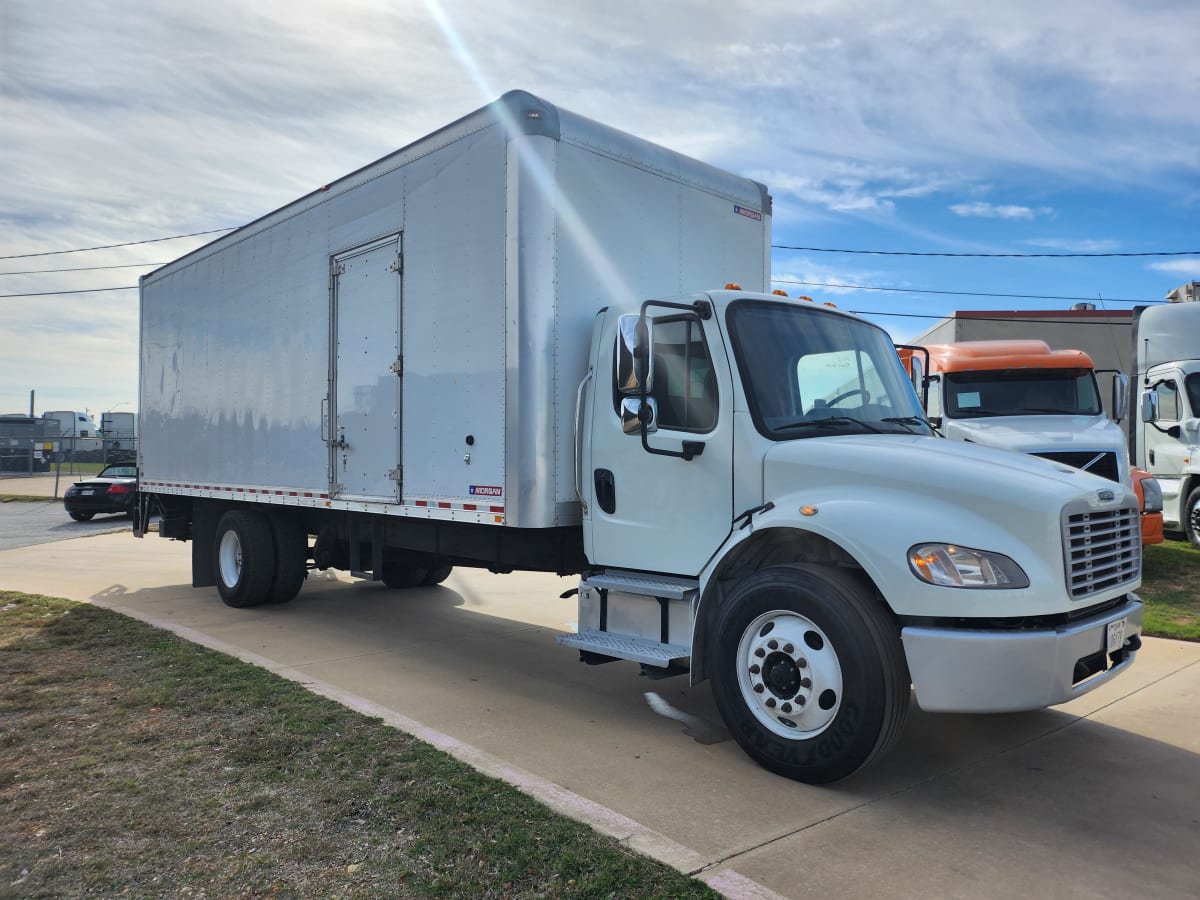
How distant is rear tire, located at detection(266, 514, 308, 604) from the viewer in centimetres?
904

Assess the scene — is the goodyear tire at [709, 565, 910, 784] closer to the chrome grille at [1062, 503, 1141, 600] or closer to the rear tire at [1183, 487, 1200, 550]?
the chrome grille at [1062, 503, 1141, 600]

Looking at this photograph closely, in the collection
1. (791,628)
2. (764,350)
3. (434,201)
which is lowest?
(791,628)

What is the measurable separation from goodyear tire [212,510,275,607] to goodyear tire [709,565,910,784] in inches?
235

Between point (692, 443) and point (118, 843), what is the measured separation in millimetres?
3223

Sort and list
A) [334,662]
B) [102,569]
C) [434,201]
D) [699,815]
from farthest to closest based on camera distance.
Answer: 1. [102,569]
2. [334,662]
3. [434,201]
4. [699,815]

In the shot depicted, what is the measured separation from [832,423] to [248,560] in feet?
21.2

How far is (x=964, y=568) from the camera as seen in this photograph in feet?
12.5

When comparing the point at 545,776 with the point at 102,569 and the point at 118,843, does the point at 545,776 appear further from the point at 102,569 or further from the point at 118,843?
the point at 102,569

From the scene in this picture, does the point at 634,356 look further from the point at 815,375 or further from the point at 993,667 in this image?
the point at 993,667

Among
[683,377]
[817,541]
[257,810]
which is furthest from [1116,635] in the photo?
[257,810]

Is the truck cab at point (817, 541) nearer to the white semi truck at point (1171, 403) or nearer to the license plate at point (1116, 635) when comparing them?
the license plate at point (1116, 635)

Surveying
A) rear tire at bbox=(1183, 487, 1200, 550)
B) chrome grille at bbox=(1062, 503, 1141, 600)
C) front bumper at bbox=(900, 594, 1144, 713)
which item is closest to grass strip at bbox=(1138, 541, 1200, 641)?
rear tire at bbox=(1183, 487, 1200, 550)

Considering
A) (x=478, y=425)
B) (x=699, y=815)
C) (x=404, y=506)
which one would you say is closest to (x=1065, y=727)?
(x=699, y=815)

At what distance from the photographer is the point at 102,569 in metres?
12.4
